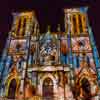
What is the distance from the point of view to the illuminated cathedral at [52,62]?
64.0 ft

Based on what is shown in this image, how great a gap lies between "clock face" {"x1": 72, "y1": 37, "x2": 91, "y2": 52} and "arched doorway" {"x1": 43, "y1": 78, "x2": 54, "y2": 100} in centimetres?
456

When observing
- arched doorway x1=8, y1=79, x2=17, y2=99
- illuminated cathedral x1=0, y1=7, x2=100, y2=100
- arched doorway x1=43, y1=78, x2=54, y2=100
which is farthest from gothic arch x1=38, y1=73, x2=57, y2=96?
arched doorway x1=8, y1=79, x2=17, y2=99

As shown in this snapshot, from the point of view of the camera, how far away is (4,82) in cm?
2077

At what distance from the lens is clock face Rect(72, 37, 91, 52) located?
22.8 metres

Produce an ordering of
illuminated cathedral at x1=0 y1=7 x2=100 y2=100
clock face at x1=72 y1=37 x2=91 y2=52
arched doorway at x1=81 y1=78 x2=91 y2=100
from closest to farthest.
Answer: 1. arched doorway at x1=81 y1=78 x2=91 y2=100
2. illuminated cathedral at x1=0 y1=7 x2=100 y2=100
3. clock face at x1=72 y1=37 x2=91 y2=52

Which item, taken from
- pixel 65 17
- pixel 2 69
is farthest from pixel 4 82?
pixel 65 17

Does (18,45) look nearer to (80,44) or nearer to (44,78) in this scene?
(44,78)

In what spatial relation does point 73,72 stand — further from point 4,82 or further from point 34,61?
point 4,82

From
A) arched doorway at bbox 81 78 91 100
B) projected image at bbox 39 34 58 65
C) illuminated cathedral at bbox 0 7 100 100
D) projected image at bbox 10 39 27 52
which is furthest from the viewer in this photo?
projected image at bbox 10 39 27 52

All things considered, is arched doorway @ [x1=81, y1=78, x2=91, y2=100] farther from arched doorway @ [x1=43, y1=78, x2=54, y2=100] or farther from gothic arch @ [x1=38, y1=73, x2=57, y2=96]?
arched doorway @ [x1=43, y1=78, x2=54, y2=100]

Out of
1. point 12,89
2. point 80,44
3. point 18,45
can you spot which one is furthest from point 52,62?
point 18,45

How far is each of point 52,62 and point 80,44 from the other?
3.69 meters

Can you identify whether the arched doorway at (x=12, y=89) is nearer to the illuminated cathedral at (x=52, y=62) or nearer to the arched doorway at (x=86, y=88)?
the illuminated cathedral at (x=52, y=62)

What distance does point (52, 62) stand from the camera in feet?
70.9
